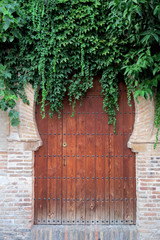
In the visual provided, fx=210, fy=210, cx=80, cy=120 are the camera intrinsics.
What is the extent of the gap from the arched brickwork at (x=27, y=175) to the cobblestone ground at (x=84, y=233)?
0.16 meters

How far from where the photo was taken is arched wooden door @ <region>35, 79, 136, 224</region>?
12.9ft

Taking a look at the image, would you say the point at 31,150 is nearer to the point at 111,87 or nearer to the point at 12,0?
the point at 111,87

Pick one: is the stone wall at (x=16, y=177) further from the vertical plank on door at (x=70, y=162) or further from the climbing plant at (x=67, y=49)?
the vertical plank on door at (x=70, y=162)

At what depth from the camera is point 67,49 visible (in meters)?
3.67

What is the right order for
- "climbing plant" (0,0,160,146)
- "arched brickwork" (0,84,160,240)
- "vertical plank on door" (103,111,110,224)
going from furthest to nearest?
"vertical plank on door" (103,111,110,224) < "arched brickwork" (0,84,160,240) < "climbing plant" (0,0,160,146)

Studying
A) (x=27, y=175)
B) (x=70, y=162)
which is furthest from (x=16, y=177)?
(x=70, y=162)

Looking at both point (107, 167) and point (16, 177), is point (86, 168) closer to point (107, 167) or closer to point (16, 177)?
point (107, 167)

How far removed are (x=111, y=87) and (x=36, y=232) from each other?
9.53 ft

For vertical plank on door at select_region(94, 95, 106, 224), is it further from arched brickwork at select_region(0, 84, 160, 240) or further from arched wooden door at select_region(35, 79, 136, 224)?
arched brickwork at select_region(0, 84, 160, 240)

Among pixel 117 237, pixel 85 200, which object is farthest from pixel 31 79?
pixel 117 237

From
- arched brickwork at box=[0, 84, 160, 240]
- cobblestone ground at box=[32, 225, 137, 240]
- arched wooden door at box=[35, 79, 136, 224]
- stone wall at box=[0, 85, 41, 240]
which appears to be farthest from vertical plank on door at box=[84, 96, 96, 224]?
stone wall at box=[0, 85, 41, 240]

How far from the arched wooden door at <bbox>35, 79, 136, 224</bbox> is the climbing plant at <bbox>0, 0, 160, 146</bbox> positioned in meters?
0.30

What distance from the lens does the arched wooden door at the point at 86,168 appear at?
3.93 meters

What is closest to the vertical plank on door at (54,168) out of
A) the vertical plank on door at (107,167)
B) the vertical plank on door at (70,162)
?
the vertical plank on door at (70,162)
